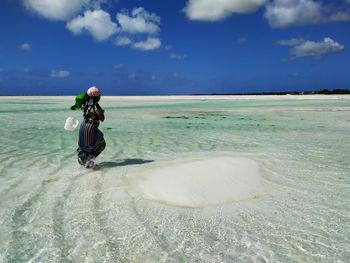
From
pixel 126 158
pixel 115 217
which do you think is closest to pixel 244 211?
pixel 115 217

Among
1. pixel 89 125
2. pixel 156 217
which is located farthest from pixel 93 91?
pixel 156 217

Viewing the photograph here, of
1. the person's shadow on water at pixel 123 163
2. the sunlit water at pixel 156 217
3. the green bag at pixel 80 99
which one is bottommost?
the sunlit water at pixel 156 217

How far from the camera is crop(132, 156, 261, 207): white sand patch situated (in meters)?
3.69

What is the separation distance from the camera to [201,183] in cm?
414

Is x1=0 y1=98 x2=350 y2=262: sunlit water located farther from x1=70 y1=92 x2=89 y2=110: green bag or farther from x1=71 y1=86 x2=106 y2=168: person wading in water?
x1=70 y1=92 x2=89 y2=110: green bag

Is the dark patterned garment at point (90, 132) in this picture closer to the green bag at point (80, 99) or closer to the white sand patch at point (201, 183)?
the green bag at point (80, 99)

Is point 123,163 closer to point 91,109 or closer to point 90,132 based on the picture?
point 90,132

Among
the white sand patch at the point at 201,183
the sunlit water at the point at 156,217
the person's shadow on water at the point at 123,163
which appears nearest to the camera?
the sunlit water at the point at 156,217

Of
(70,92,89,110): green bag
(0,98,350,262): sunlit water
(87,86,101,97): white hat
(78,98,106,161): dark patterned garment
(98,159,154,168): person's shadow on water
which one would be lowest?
(0,98,350,262): sunlit water

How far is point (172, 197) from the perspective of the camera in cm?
371

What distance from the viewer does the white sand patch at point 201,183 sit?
3689mm

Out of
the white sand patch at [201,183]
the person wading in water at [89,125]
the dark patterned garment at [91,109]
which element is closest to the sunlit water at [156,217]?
the white sand patch at [201,183]

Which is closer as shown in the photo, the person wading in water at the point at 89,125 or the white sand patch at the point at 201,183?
the white sand patch at the point at 201,183

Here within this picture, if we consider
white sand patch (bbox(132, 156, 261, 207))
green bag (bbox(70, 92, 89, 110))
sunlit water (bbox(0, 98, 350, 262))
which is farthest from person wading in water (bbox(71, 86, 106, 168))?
white sand patch (bbox(132, 156, 261, 207))
